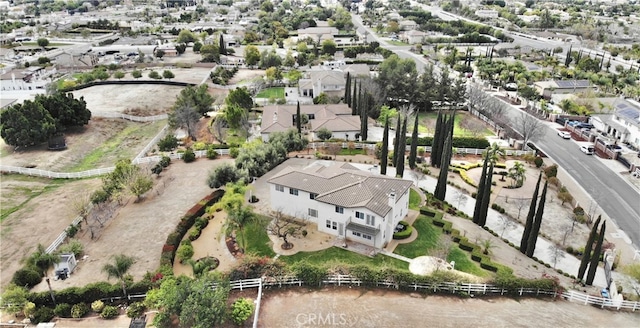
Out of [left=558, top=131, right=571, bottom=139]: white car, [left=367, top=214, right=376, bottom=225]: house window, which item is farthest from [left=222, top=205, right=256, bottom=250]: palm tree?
[left=558, top=131, right=571, bottom=139]: white car

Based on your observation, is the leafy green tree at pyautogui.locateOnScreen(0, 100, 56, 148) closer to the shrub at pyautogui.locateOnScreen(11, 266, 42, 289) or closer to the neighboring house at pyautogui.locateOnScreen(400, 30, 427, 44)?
the shrub at pyautogui.locateOnScreen(11, 266, 42, 289)

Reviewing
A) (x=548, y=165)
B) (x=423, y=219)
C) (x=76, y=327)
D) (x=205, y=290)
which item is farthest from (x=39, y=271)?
(x=548, y=165)

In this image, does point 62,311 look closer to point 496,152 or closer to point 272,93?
point 496,152

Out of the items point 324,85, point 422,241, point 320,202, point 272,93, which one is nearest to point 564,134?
point 422,241

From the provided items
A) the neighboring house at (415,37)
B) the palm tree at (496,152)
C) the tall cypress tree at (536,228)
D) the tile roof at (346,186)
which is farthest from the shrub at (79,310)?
the neighboring house at (415,37)

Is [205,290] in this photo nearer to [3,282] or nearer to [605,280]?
[3,282]

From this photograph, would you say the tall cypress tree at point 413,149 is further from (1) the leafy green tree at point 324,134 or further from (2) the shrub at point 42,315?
(2) the shrub at point 42,315

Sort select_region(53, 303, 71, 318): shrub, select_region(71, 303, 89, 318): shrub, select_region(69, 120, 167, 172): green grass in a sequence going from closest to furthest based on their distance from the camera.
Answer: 1. select_region(71, 303, 89, 318): shrub
2. select_region(53, 303, 71, 318): shrub
3. select_region(69, 120, 167, 172): green grass
